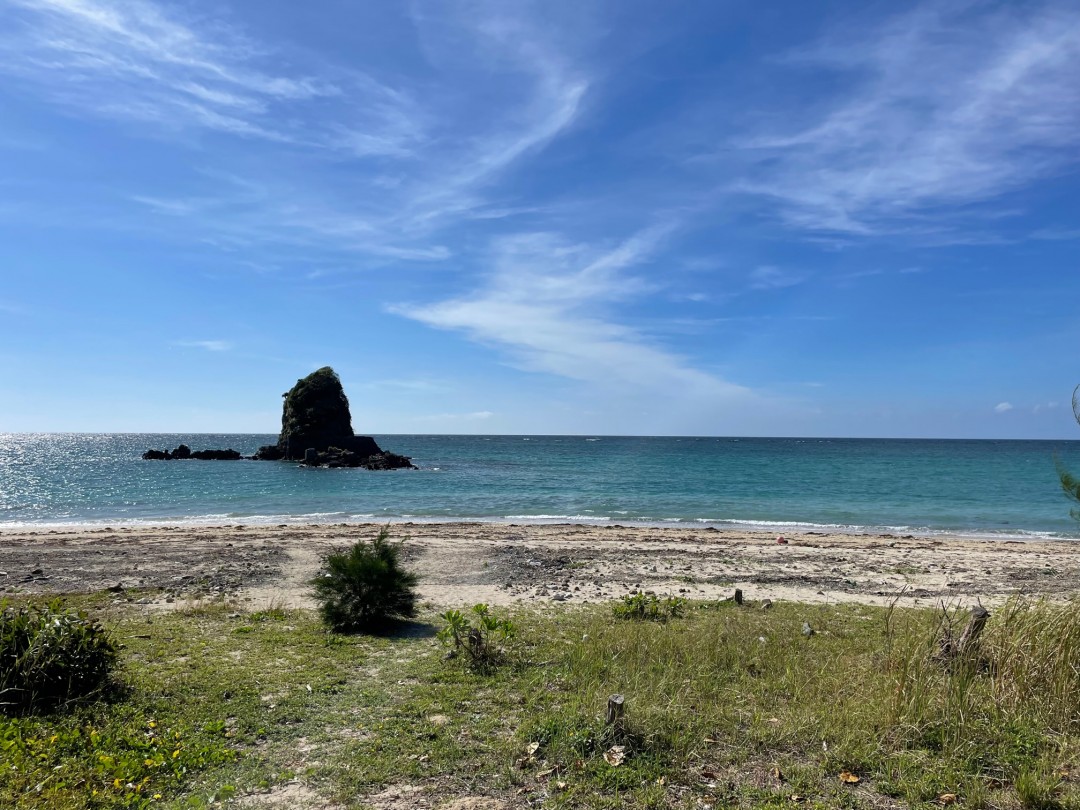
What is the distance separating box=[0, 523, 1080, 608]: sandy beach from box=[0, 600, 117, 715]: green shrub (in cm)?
627

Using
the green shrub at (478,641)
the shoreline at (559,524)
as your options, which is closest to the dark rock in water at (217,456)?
the shoreline at (559,524)

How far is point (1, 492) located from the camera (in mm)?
47719

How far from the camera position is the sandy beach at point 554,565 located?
49.6 feet

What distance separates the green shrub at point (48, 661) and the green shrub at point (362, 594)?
3915 millimetres

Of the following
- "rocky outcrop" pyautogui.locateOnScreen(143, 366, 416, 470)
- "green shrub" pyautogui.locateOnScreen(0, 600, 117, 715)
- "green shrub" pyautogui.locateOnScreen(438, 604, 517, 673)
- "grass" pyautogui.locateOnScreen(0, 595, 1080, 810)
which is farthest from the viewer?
"rocky outcrop" pyautogui.locateOnScreen(143, 366, 416, 470)

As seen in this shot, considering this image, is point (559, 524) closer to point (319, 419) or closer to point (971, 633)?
point (971, 633)

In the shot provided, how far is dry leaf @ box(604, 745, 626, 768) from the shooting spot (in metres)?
5.60

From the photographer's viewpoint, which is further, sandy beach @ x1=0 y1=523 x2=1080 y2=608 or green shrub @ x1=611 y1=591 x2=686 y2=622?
sandy beach @ x1=0 y1=523 x2=1080 y2=608

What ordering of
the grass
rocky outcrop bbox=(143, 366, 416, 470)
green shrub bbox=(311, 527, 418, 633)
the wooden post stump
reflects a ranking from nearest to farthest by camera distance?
the grass → the wooden post stump → green shrub bbox=(311, 527, 418, 633) → rocky outcrop bbox=(143, 366, 416, 470)

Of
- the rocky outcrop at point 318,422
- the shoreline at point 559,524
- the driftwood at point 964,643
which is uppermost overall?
the rocky outcrop at point 318,422

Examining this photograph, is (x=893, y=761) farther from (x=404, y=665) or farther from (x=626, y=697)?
(x=404, y=665)

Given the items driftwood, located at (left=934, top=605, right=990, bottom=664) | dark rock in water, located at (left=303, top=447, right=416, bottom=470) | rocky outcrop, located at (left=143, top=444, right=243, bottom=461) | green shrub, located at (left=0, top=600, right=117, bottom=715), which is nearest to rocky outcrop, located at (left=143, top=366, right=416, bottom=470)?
dark rock in water, located at (left=303, top=447, right=416, bottom=470)

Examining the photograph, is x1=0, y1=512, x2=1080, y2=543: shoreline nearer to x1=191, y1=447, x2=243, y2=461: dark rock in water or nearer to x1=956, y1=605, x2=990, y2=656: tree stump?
x1=956, y1=605, x2=990, y2=656: tree stump

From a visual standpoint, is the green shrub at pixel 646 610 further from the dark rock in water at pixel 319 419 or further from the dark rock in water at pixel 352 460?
the dark rock in water at pixel 319 419
